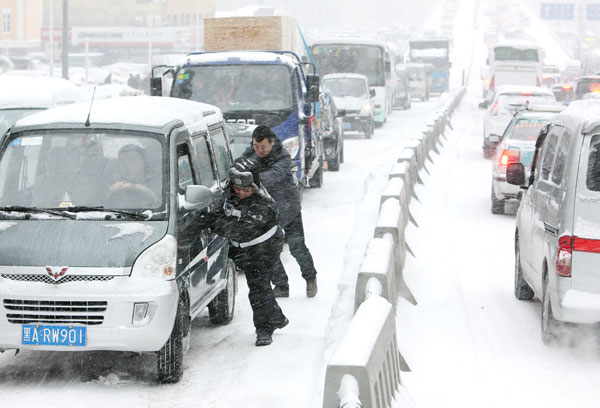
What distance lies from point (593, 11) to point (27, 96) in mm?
92390

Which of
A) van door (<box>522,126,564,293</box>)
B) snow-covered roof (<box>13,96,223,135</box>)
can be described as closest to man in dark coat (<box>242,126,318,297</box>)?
snow-covered roof (<box>13,96,223,135</box>)

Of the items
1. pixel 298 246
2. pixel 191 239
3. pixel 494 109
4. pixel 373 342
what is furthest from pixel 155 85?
pixel 373 342

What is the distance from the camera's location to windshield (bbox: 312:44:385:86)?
36.9m

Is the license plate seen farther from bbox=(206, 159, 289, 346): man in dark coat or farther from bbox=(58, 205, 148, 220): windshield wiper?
bbox=(206, 159, 289, 346): man in dark coat

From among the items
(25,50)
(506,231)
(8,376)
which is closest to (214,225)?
(8,376)

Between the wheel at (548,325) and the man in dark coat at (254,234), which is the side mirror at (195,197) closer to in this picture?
the man in dark coat at (254,234)

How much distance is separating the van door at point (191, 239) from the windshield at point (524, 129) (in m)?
10.2

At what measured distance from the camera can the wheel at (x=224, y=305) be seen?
29.9ft

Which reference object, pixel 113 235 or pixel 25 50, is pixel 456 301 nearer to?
pixel 113 235

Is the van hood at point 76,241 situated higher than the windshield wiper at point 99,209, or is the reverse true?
the windshield wiper at point 99,209

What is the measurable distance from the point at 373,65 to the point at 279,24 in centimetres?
1411

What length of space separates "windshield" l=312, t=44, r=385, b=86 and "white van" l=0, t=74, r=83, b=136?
21.2 meters

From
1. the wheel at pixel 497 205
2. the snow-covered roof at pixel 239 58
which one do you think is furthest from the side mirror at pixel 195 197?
the wheel at pixel 497 205

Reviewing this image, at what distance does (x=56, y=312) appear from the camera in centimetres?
694
